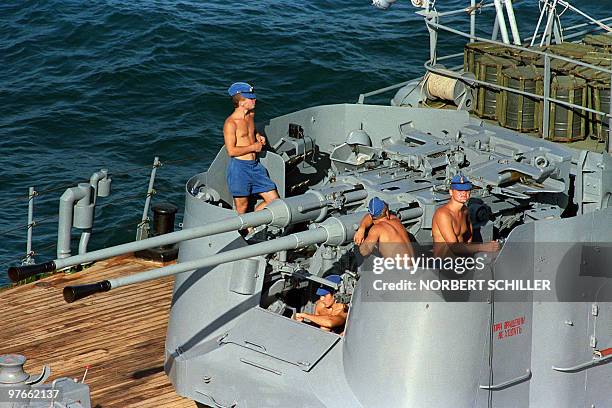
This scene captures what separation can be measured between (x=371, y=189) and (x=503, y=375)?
6.82ft

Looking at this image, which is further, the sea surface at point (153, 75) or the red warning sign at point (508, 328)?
the sea surface at point (153, 75)

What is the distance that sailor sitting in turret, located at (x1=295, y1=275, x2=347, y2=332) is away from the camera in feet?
41.0

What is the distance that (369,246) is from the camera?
37.9ft

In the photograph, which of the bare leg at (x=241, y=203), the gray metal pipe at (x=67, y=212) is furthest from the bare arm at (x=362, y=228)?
the gray metal pipe at (x=67, y=212)

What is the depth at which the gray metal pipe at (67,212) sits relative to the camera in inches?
619

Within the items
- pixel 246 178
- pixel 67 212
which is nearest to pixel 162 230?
pixel 67 212

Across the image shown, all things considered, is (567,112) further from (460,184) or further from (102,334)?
(102,334)

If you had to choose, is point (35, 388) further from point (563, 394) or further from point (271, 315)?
point (563, 394)

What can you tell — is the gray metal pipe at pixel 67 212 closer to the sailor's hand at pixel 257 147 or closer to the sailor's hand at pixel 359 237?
the sailor's hand at pixel 257 147

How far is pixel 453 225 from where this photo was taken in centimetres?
1174

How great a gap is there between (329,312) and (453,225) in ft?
5.09

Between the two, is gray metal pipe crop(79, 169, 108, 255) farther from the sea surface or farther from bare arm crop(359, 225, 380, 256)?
the sea surface

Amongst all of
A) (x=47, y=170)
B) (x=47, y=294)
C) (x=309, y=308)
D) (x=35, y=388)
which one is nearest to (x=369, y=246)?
(x=309, y=308)

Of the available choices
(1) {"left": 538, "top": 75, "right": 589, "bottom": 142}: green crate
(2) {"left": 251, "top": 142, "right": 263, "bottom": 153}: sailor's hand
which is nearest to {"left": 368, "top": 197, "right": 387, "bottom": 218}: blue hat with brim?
(2) {"left": 251, "top": 142, "right": 263, "bottom": 153}: sailor's hand
